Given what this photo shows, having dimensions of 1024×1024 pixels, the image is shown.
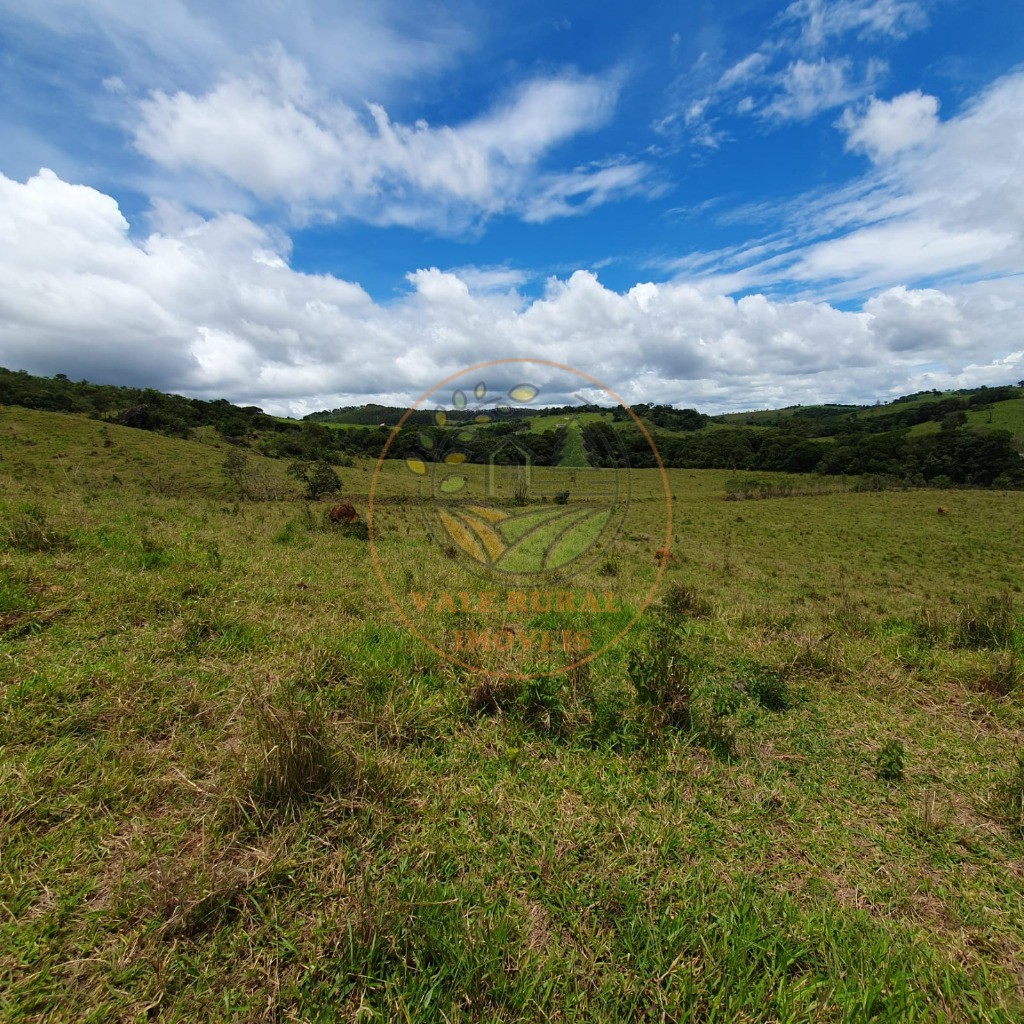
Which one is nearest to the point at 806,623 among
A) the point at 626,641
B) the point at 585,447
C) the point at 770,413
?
the point at 626,641

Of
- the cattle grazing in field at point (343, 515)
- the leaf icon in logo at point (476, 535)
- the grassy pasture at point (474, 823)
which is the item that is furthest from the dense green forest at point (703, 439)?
the grassy pasture at point (474, 823)

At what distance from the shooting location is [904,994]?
1994 mm

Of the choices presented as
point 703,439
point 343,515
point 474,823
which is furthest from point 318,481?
point 703,439

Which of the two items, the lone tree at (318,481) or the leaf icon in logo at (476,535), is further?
the lone tree at (318,481)

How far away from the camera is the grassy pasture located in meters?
1.98

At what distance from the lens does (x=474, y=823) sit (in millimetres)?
2869

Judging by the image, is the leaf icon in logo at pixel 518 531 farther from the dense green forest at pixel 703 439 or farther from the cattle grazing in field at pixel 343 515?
the dense green forest at pixel 703 439

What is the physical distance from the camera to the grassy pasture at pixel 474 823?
198 cm

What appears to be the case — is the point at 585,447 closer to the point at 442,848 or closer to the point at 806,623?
the point at 442,848

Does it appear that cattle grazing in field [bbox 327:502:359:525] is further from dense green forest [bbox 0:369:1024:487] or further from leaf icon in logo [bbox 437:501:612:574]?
dense green forest [bbox 0:369:1024:487]

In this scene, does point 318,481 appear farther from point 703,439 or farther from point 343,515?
point 703,439

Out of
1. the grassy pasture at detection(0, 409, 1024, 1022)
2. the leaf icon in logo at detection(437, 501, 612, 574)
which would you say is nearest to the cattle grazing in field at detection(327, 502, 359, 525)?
the leaf icon in logo at detection(437, 501, 612, 574)

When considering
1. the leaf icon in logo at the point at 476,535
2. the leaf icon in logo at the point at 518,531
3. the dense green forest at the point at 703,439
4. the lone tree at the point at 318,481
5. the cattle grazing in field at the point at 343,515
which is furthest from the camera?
the dense green forest at the point at 703,439

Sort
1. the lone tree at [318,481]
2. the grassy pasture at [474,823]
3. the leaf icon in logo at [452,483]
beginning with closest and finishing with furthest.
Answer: the grassy pasture at [474,823] < the leaf icon in logo at [452,483] < the lone tree at [318,481]
